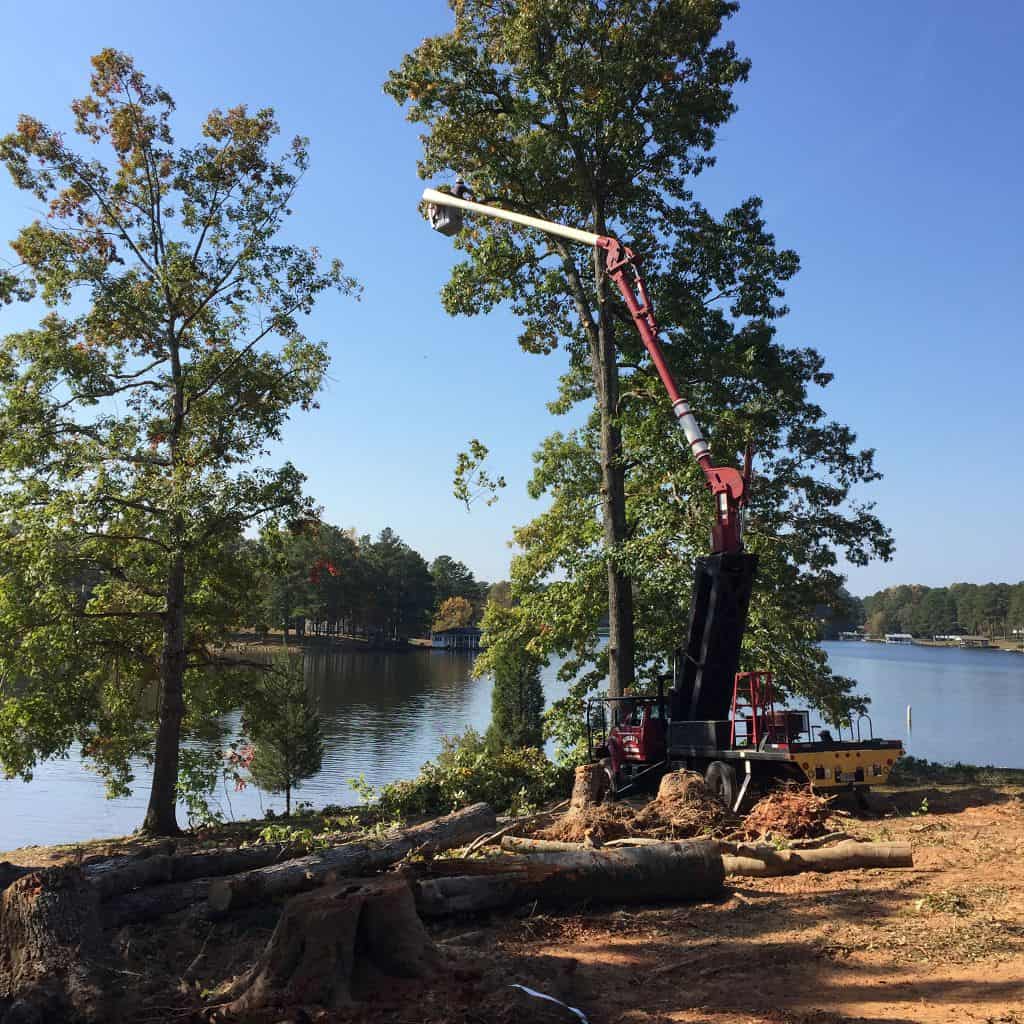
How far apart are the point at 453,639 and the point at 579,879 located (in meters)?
108

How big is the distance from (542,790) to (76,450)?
34.5 ft

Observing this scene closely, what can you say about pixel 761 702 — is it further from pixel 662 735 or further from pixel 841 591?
pixel 841 591

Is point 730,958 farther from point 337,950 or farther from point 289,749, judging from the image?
point 289,749

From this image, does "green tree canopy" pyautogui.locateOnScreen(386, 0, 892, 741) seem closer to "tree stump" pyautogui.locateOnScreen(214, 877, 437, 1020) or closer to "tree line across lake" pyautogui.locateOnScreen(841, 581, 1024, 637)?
"tree stump" pyautogui.locateOnScreen(214, 877, 437, 1020)

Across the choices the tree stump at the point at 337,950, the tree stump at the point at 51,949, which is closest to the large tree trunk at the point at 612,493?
the tree stump at the point at 337,950

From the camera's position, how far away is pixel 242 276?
1905cm

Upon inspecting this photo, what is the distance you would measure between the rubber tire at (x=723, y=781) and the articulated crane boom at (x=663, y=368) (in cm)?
303

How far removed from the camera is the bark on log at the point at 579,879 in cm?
730

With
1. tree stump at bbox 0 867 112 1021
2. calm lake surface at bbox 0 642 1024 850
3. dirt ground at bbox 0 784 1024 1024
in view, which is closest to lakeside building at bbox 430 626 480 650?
calm lake surface at bbox 0 642 1024 850

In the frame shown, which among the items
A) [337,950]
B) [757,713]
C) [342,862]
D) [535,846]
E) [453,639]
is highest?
[757,713]

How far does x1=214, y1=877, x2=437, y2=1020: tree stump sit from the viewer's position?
5074 mm

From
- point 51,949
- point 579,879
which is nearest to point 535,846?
point 579,879

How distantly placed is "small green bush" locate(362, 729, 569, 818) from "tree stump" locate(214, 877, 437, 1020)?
976 cm

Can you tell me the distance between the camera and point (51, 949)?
555 centimetres
